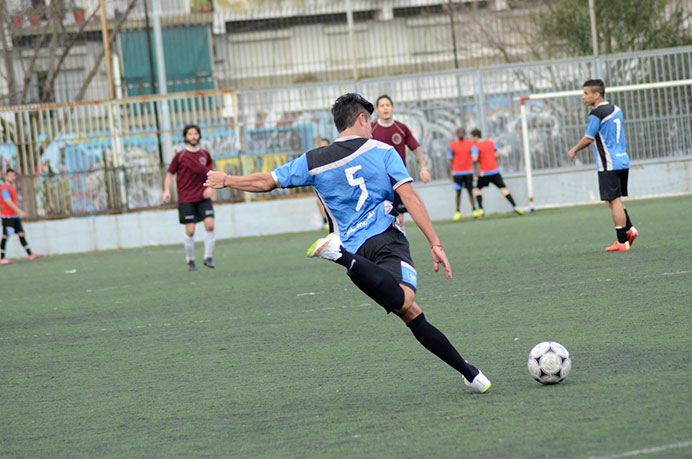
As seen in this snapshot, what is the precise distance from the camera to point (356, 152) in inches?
210

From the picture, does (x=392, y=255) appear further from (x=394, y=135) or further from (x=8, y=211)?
(x=8, y=211)

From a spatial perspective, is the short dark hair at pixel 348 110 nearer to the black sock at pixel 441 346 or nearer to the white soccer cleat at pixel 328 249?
the white soccer cleat at pixel 328 249

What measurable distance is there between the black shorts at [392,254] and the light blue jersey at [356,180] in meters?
0.04

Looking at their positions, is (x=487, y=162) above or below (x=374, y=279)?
above

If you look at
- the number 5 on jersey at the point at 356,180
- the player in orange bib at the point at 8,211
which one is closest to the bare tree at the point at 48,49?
the player in orange bib at the point at 8,211

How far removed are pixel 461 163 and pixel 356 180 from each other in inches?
641

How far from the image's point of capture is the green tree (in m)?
26.1

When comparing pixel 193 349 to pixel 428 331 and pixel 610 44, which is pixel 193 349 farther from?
pixel 610 44

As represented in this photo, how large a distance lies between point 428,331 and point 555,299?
11.4 ft

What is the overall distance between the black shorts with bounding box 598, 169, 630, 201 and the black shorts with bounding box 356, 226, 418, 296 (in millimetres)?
6606

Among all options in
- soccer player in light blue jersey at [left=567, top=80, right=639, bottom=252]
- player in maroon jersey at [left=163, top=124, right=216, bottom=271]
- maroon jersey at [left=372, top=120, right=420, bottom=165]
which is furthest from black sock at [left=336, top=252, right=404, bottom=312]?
player in maroon jersey at [left=163, top=124, right=216, bottom=271]

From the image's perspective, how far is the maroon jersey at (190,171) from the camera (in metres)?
14.1

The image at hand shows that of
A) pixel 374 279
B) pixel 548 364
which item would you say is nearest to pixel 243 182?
pixel 374 279

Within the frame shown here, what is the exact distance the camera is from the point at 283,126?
22641 millimetres
